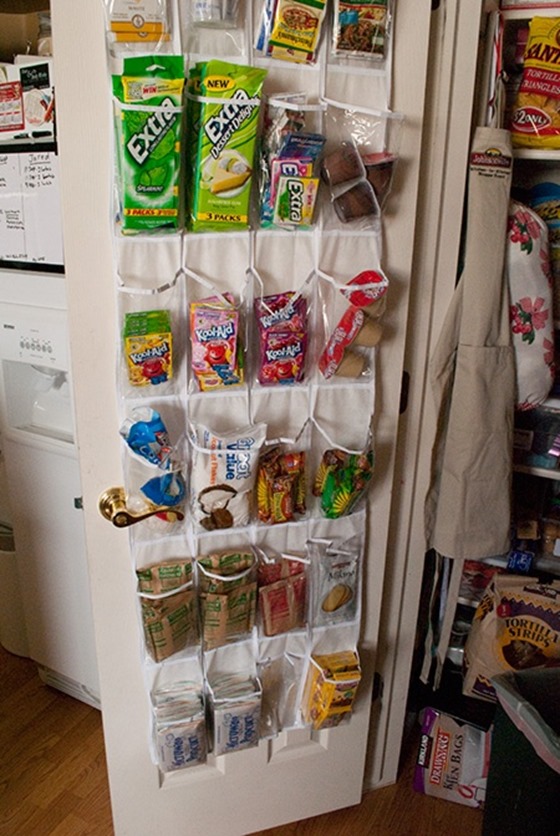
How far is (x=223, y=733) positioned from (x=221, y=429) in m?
0.64

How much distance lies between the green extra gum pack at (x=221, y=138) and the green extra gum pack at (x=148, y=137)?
4cm

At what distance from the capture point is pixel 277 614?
1271 millimetres

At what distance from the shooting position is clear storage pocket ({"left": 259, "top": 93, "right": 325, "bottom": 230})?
3.26 feet

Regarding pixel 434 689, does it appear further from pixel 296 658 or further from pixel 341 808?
pixel 296 658

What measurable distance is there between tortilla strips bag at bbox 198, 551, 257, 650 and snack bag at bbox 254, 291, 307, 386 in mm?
341

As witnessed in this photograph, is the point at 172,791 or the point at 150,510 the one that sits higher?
the point at 150,510

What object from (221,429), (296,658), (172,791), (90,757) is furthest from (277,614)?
(90,757)

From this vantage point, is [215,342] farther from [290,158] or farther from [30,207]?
[30,207]

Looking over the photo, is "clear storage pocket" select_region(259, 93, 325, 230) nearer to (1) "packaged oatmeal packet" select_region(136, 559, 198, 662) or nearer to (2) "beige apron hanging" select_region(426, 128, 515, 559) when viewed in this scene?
(2) "beige apron hanging" select_region(426, 128, 515, 559)

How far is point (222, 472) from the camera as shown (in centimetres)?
112

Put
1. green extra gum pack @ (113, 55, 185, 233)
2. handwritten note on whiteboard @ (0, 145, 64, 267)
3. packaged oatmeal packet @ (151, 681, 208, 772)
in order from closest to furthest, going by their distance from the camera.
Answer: green extra gum pack @ (113, 55, 185, 233)
packaged oatmeal packet @ (151, 681, 208, 772)
handwritten note on whiteboard @ (0, 145, 64, 267)

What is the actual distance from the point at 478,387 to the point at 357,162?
19.3 inches

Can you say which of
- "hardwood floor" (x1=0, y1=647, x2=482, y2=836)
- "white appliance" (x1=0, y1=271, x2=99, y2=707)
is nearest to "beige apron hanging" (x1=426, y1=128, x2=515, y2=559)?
"hardwood floor" (x1=0, y1=647, x2=482, y2=836)

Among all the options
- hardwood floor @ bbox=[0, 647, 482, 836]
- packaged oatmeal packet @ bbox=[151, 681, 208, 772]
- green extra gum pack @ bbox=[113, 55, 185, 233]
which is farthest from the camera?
hardwood floor @ bbox=[0, 647, 482, 836]
